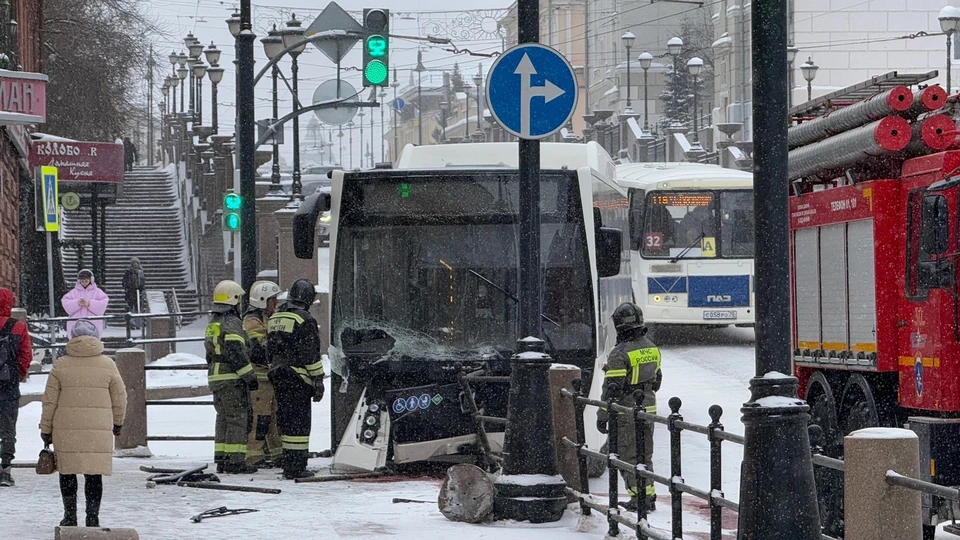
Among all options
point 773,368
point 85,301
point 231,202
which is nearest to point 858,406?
point 773,368

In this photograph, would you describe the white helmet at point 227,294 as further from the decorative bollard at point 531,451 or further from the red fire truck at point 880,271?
the red fire truck at point 880,271

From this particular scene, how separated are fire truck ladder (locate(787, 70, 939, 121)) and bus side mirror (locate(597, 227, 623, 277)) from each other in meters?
1.82

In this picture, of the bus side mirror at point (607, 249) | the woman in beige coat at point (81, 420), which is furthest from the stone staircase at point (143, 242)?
the woman in beige coat at point (81, 420)

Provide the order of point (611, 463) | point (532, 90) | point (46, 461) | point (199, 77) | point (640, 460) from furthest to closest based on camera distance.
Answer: point (199, 77)
point (532, 90)
point (46, 461)
point (611, 463)
point (640, 460)

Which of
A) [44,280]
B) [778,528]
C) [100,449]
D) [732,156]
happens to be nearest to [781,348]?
[778,528]

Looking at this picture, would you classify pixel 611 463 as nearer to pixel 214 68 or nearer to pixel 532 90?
pixel 532 90

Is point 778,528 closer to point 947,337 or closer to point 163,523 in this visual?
point 947,337

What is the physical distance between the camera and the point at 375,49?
20.1 metres

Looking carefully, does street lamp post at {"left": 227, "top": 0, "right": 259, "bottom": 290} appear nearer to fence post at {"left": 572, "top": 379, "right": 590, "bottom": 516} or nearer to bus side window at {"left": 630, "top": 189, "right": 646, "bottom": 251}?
fence post at {"left": 572, "top": 379, "right": 590, "bottom": 516}

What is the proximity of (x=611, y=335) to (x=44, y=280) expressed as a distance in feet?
82.9

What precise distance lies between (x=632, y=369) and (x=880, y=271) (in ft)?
6.07

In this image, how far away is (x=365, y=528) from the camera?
1023 cm

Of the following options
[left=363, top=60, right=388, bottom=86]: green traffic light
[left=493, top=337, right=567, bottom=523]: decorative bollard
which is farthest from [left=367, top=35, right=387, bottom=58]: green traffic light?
[left=493, top=337, right=567, bottom=523]: decorative bollard

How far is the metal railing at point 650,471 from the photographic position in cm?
746
